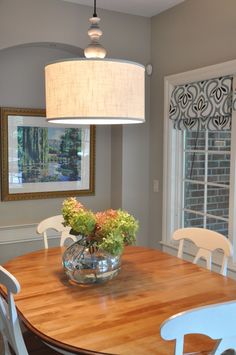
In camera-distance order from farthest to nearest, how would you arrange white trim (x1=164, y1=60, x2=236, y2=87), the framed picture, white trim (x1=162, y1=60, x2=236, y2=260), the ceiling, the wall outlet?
1. the wall outlet
2. the framed picture
3. the ceiling
4. white trim (x1=162, y1=60, x2=236, y2=260)
5. white trim (x1=164, y1=60, x2=236, y2=87)

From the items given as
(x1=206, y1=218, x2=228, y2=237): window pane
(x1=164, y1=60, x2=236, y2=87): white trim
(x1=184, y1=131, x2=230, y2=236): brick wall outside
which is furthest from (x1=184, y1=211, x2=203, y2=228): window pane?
(x1=164, y1=60, x2=236, y2=87): white trim

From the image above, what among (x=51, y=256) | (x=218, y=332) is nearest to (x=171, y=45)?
(x=51, y=256)

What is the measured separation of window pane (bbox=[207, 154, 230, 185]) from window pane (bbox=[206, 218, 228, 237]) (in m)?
0.34

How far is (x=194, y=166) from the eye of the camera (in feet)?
11.8

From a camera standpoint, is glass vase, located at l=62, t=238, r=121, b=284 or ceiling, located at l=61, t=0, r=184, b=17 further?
ceiling, located at l=61, t=0, r=184, b=17

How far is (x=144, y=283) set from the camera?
2.04 meters

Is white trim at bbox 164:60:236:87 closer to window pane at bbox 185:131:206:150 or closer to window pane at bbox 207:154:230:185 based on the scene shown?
window pane at bbox 185:131:206:150

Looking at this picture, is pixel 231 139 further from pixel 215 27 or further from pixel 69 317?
pixel 69 317

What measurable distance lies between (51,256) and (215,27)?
87.0 inches

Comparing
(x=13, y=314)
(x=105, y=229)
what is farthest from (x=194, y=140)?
(x=13, y=314)

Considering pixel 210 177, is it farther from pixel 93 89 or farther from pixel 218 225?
pixel 93 89

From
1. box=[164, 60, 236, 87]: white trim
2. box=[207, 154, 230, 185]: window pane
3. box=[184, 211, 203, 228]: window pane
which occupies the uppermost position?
box=[164, 60, 236, 87]: white trim

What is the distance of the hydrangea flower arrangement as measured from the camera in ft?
6.36

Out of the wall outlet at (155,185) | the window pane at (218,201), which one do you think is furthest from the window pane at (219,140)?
the wall outlet at (155,185)
